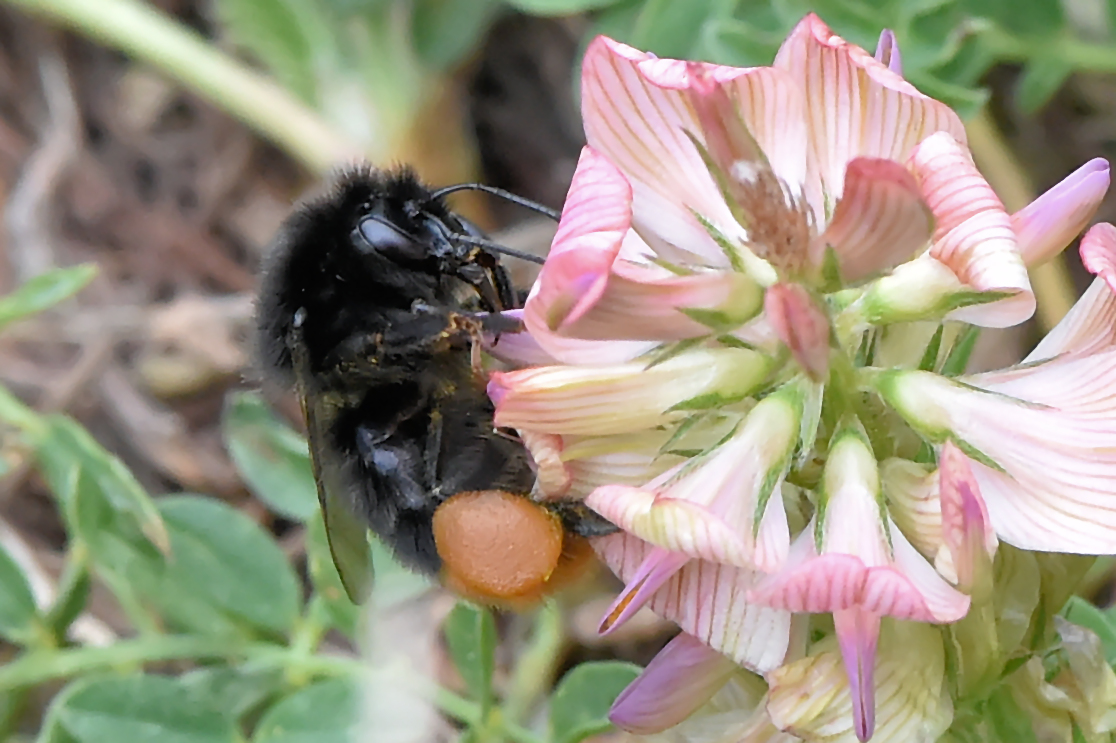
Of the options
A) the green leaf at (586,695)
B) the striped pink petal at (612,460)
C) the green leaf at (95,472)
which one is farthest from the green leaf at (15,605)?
the striped pink petal at (612,460)

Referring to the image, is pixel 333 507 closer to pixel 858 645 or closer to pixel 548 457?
pixel 548 457

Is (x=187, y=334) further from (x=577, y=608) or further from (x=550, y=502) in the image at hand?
(x=550, y=502)

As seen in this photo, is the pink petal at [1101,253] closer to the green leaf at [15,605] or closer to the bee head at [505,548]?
the bee head at [505,548]

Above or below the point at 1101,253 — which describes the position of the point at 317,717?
below

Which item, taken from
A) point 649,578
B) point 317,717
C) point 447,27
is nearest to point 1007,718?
point 649,578

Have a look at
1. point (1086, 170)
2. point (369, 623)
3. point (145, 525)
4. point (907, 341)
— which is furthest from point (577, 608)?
point (1086, 170)

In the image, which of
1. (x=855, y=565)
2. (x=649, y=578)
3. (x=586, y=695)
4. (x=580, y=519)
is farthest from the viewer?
(x=586, y=695)
